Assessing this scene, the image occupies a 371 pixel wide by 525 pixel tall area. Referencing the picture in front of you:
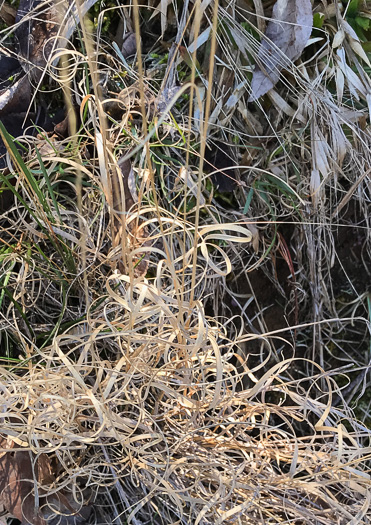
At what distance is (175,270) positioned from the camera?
82cm

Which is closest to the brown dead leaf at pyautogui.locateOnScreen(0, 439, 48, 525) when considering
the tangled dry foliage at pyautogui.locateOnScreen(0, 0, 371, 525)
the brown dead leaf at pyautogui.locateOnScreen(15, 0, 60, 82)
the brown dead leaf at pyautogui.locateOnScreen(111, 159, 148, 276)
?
the tangled dry foliage at pyautogui.locateOnScreen(0, 0, 371, 525)

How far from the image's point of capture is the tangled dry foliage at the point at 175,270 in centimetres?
77

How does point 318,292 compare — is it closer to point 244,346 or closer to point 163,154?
point 244,346

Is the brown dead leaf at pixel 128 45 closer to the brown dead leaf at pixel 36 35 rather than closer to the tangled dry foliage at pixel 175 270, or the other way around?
the tangled dry foliage at pixel 175 270

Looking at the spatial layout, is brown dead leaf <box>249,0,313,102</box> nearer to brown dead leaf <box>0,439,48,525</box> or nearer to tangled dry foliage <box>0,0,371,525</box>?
tangled dry foliage <box>0,0,371,525</box>

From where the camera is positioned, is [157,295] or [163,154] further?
[163,154]

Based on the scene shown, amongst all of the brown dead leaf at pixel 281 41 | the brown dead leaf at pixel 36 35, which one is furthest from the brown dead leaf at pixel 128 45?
the brown dead leaf at pixel 281 41

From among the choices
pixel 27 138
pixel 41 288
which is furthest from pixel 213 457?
pixel 27 138

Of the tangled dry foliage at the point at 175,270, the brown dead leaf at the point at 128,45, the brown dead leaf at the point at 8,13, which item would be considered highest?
the brown dead leaf at the point at 8,13

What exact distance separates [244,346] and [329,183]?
1.31 feet

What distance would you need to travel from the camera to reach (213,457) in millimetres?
812

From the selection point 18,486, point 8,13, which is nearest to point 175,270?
point 18,486

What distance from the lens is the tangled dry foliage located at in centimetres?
77

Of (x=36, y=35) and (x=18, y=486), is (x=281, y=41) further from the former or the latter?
(x=18, y=486)
